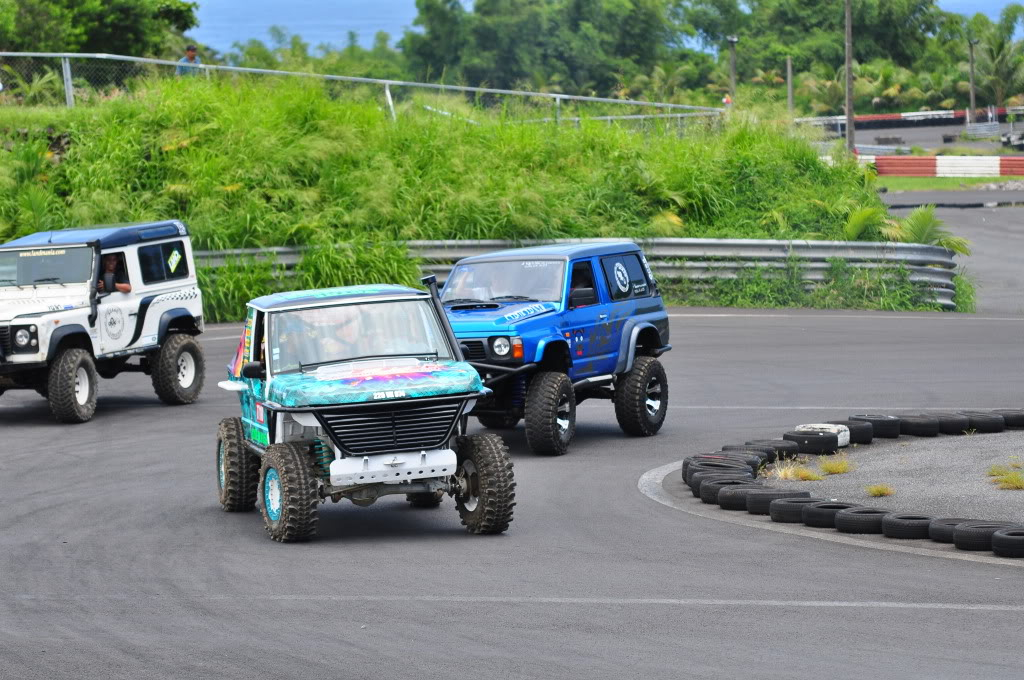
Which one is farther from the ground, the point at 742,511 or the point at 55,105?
the point at 55,105

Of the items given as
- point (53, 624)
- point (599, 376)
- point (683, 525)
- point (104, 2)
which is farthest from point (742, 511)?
point (104, 2)

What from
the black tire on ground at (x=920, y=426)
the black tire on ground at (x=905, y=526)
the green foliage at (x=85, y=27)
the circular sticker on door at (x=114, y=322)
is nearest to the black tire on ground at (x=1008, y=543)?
the black tire on ground at (x=905, y=526)

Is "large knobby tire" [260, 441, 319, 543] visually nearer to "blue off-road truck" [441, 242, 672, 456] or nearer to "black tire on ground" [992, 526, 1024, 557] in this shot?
"blue off-road truck" [441, 242, 672, 456]

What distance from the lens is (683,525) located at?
1134 cm

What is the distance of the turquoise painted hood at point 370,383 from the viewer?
10406mm

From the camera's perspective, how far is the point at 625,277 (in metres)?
16.7

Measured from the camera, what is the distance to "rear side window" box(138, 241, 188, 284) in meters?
19.1

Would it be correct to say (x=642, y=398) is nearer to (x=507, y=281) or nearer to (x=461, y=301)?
(x=507, y=281)

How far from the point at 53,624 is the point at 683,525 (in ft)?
16.0

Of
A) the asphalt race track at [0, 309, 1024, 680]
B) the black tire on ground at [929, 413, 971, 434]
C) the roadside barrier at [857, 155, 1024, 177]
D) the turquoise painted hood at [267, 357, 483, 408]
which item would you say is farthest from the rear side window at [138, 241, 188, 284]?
the roadside barrier at [857, 155, 1024, 177]

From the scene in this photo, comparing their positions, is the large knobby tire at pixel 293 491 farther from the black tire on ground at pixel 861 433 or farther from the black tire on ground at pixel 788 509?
the black tire on ground at pixel 861 433

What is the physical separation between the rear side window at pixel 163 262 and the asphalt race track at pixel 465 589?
374 cm

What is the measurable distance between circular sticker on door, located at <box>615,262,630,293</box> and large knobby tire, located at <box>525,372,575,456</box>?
75.5 inches

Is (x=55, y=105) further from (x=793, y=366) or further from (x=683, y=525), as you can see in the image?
(x=683, y=525)
